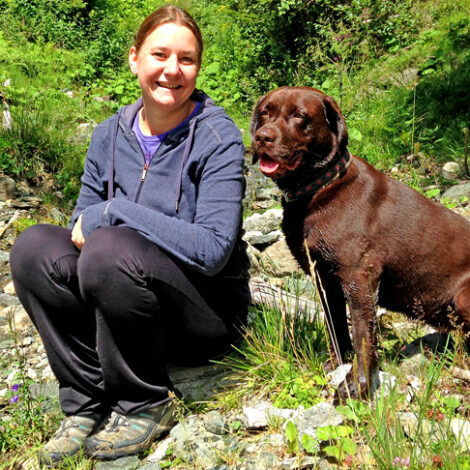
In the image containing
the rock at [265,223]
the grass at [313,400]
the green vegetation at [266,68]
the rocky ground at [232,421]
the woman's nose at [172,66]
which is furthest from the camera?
the green vegetation at [266,68]

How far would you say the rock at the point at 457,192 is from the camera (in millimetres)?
4910

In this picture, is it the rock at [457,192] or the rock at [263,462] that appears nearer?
the rock at [263,462]

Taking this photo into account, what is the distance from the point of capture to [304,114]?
2578 millimetres

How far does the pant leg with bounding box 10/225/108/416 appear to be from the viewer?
8.20ft

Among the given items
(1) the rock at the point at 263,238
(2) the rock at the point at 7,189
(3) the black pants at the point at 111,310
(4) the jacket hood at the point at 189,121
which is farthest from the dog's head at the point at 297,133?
(2) the rock at the point at 7,189

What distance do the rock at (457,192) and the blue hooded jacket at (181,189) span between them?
278 centimetres

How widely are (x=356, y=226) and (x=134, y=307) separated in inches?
41.3

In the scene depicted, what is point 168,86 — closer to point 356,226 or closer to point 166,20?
point 166,20

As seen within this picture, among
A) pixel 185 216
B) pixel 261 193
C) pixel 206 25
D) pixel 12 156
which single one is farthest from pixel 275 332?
pixel 206 25

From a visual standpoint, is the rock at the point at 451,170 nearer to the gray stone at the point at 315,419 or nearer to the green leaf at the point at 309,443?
the gray stone at the point at 315,419

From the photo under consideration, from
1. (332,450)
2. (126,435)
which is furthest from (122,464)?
(332,450)

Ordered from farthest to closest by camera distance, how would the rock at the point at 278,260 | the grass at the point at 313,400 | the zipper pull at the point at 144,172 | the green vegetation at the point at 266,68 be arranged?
1. the green vegetation at the point at 266,68
2. the rock at the point at 278,260
3. the zipper pull at the point at 144,172
4. the grass at the point at 313,400

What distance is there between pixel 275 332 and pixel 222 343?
0.28 meters

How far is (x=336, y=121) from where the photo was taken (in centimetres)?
266
